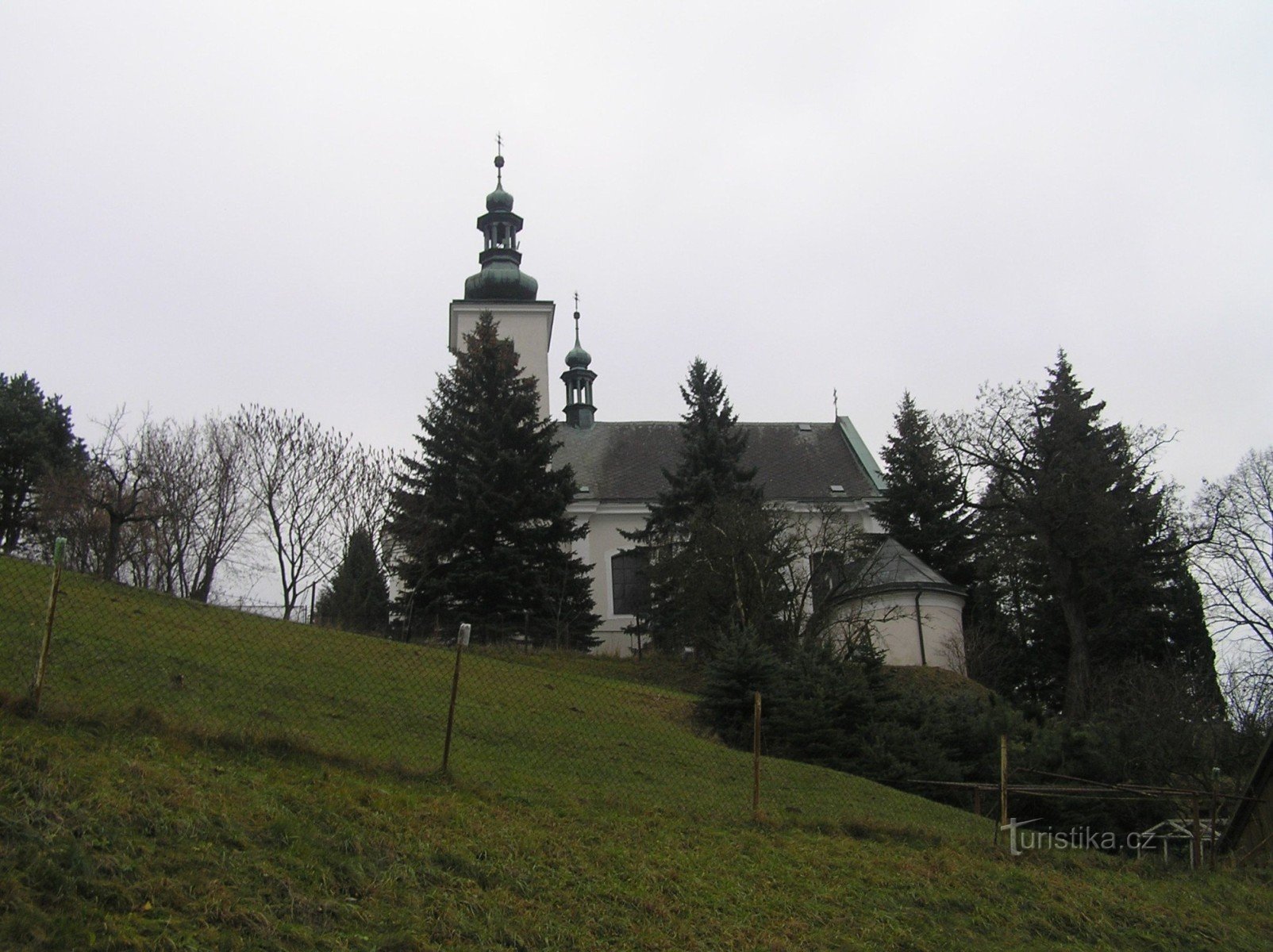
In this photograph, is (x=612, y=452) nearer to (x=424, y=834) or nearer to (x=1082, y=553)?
(x=1082, y=553)

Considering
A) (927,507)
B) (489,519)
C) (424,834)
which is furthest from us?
(927,507)

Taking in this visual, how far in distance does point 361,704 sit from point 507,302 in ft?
102

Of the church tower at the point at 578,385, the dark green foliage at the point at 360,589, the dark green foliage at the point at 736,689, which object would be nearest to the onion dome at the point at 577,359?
the church tower at the point at 578,385

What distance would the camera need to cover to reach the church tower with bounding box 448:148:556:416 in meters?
40.8

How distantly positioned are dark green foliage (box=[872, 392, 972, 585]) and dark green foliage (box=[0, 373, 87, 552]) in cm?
2460

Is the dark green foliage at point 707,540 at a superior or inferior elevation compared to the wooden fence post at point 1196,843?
superior

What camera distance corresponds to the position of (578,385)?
1781 inches

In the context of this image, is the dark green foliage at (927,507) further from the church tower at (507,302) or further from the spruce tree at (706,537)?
the church tower at (507,302)

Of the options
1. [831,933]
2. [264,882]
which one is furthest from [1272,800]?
[264,882]

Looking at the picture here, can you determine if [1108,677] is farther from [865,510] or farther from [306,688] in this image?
[306,688]

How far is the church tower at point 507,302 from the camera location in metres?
40.8

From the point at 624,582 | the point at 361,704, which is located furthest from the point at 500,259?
the point at 361,704

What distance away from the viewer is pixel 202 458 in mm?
31984

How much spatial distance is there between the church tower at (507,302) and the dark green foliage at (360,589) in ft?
33.8
